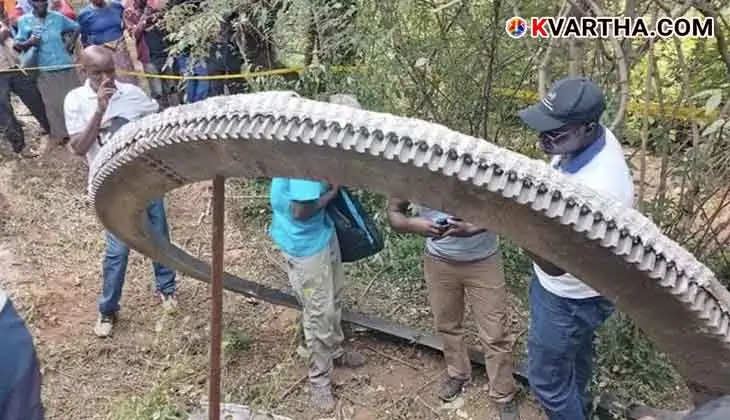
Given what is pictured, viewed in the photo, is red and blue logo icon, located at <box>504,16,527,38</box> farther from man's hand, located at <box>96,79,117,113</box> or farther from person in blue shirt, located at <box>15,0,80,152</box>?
person in blue shirt, located at <box>15,0,80,152</box>

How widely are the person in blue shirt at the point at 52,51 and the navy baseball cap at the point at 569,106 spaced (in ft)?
18.8

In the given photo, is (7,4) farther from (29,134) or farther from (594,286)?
(594,286)

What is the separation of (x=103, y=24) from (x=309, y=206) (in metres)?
4.99

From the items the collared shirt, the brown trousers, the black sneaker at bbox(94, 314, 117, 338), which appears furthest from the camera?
the black sneaker at bbox(94, 314, 117, 338)

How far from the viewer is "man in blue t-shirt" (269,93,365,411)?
347 centimetres

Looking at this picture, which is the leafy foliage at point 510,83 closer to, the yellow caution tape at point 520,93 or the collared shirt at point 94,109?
the yellow caution tape at point 520,93

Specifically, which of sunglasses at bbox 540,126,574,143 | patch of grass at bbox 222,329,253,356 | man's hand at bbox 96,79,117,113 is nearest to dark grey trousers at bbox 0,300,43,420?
sunglasses at bbox 540,126,574,143

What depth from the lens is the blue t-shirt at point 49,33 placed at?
23.2ft

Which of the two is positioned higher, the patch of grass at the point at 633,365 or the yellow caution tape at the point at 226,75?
the yellow caution tape at the point at 226,75

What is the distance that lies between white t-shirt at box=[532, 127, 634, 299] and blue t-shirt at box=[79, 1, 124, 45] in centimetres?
591

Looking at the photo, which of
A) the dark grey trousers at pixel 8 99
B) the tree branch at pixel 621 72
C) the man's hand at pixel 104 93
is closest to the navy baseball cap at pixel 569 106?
the tree branch at pixel 621 72

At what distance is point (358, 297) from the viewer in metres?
4.98

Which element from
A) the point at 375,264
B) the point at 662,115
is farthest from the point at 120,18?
the point at 662,115

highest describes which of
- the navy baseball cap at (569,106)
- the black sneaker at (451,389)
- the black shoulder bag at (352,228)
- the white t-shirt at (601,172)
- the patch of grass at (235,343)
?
the navy baseball cap at (569,106)
